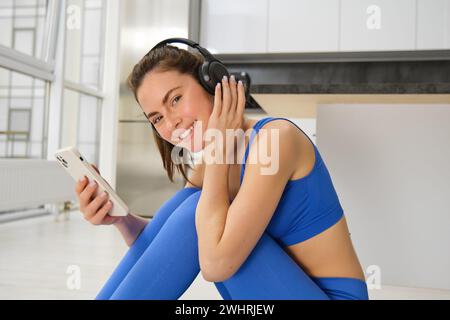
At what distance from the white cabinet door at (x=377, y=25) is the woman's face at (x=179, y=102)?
3.05 metres

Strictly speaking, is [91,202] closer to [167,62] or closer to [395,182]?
[167,62]

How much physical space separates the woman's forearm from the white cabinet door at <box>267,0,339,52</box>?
3020 mm

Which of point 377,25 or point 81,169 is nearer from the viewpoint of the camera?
point 81,169

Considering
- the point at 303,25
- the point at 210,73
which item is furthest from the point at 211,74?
the point at 303,25

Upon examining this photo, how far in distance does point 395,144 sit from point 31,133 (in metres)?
2.98

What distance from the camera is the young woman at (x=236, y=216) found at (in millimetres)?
745

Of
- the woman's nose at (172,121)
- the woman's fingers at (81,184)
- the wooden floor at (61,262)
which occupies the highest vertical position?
the woman's nose at (172,121)

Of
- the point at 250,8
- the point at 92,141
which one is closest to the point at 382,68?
the point at 250,8

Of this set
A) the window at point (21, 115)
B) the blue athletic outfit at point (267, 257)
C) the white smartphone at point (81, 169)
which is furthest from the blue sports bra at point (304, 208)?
the window at point (21, 115)

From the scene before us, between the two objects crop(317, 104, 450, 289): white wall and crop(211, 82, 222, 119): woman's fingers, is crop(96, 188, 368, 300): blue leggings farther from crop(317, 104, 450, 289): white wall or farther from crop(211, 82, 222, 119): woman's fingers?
crop(317, 104, 450, 289): white wall

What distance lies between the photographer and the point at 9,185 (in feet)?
9.48

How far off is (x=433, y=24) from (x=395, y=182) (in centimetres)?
229

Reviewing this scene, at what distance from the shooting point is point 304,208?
31.8 inches

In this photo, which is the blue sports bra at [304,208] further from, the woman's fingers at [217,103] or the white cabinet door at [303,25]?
the white cabinet door at [303,25]
